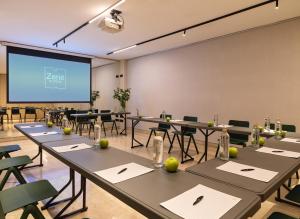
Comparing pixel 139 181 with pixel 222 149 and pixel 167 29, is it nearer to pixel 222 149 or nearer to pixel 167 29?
pixel 222 149

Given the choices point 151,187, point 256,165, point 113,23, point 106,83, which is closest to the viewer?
point 151,187

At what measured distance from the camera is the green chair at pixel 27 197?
55.8 inches

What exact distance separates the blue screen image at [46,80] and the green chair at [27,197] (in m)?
5.02

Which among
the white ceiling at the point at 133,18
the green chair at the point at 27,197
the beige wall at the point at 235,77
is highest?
the white ceiling at the point at 133,18

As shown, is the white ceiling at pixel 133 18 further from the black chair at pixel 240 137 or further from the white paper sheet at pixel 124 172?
the white paper sheet at pixel 124 172

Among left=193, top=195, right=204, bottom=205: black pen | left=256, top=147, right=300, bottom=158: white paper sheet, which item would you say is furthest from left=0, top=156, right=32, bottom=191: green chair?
left=256, top=147, right=300, bottom=158: white paper sheet

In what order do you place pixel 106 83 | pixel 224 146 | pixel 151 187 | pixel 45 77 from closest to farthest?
pixel 151 187 < pixel 224 146 < pixel 45 77 < pixel 106 83

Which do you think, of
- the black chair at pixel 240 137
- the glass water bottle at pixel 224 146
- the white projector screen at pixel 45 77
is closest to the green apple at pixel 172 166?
the glass water bottle at pixel 224 146

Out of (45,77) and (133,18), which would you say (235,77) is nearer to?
(133,18)

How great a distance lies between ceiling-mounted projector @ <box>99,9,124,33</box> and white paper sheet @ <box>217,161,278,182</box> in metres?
2.97

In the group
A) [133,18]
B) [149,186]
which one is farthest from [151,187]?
[133,18]

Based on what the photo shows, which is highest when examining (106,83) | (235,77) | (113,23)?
(113,23)

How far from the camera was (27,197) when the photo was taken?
1.51 meters

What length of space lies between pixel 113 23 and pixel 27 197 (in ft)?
9.70
